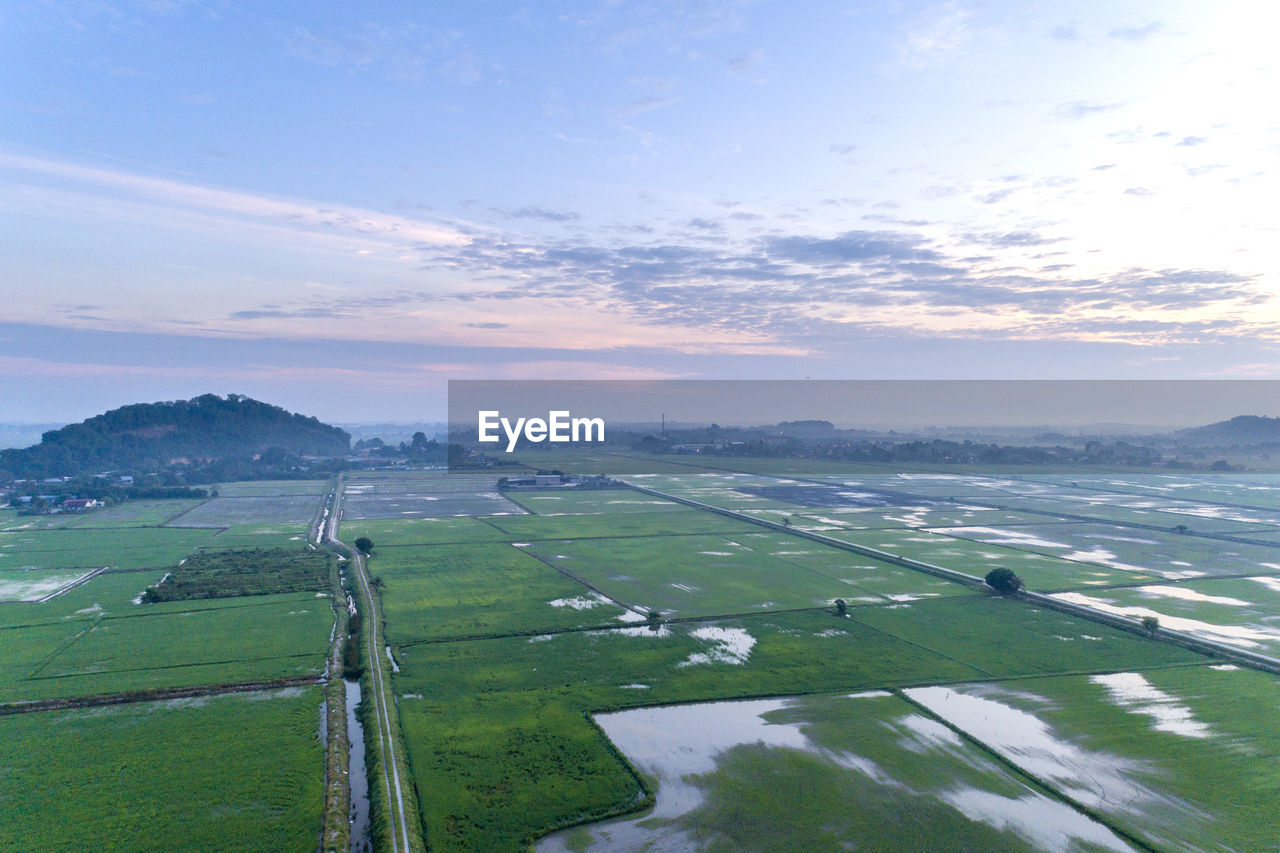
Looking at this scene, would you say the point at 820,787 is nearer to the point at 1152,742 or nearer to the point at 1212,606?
the point at 1152,742

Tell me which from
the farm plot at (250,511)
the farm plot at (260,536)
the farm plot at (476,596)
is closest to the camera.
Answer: the farm plot at (476,596)

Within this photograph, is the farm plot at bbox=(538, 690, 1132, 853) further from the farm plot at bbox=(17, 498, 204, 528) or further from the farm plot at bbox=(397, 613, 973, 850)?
the farm plot at bbox=(17, 498, 204, 528)

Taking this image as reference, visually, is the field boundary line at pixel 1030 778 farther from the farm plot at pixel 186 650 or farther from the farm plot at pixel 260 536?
the farm plot at pixel 260 536

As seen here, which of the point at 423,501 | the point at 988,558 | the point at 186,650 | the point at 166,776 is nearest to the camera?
the point at 166,776

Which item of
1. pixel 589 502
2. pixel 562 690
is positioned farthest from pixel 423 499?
pixel 562 690

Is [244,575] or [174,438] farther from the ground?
[174,438]

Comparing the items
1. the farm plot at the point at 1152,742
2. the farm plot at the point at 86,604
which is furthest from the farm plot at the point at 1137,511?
the farm plot at the point at 86,604
